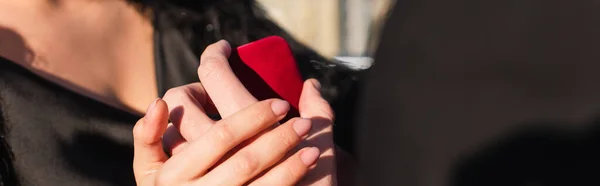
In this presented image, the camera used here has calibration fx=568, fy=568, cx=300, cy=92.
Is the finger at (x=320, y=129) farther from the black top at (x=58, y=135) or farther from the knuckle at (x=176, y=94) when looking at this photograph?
the black top at (x=58, y=135)

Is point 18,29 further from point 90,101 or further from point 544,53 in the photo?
point 544,53

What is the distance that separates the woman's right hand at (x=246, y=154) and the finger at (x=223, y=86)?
30 millimetres

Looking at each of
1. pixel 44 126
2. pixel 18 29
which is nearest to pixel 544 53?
pixel 44 126

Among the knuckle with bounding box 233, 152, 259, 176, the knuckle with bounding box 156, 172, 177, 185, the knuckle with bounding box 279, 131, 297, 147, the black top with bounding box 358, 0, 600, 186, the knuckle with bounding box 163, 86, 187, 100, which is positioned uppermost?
the black top with bounding box 358, 0, 600, 186

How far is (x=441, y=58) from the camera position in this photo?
0.22m

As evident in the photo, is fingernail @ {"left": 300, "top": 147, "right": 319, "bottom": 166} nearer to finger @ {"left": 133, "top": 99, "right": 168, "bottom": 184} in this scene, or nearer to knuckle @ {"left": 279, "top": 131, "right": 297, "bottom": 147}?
knuckle @ {"left": 279, "top": 131, "right": 297, "bottom": 147}

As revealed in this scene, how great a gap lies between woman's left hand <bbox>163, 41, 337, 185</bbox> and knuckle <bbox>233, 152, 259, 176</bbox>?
4 centimetres

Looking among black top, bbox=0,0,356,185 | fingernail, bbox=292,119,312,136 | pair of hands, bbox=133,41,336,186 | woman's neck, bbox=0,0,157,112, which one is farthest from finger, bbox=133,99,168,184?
woman's neck, bbox=0,0,157,112

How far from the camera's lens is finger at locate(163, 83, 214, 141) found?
44cm

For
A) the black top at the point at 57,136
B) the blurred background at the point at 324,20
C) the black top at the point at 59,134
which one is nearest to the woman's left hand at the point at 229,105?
the black top at the point at 59,134

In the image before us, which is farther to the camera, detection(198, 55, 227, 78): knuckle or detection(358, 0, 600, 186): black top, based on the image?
detection(198, 55, 227, 78): knuckle

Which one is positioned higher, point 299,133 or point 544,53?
point 544,53

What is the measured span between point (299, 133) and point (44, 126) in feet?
1.36

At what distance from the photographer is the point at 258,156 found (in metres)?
0.40
